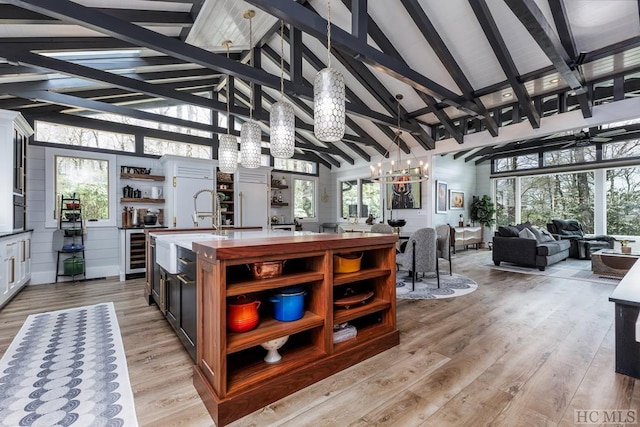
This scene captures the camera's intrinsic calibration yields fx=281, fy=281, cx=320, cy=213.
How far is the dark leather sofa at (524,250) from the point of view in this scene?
18.5ft

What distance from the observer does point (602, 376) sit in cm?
200

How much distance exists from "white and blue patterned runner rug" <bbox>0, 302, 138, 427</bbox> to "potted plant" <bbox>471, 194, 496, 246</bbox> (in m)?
9.61

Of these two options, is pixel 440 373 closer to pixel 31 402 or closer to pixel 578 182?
pixel 31 402

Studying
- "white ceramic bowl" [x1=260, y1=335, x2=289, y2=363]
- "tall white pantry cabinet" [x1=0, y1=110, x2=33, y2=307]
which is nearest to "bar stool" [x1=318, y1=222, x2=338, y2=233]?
"tall white pantry cabinet" [x1=0, y1=110, x2=33, y2=307]

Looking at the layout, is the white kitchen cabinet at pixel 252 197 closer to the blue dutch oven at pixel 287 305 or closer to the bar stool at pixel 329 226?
the bar stool at pixel 329 226

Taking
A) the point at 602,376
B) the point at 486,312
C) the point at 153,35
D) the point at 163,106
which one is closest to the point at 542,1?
the point at 486,312

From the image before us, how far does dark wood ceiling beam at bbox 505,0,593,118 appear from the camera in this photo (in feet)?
9.51

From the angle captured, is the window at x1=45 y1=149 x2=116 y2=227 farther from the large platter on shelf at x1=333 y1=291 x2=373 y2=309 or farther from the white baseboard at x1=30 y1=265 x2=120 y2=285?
the large platter on shelf at x1=333 y1=291 x2=373 y2=309

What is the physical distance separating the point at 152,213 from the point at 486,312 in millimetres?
6183

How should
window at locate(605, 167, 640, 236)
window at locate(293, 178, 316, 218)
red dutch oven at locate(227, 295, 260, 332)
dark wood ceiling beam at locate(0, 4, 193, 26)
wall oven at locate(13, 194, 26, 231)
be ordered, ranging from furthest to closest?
1. window at locate(293, 178, 316, 218)
2. window at locate(605, 167, 640, 236)
3. wall oven at locate(13, 194, 26, 231)
4. dark wood ceiling beam at locate(0, 4, 193, 26)
5. red dutch oven at locate(227, 295, 260, 332)

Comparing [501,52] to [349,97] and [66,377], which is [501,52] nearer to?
[349,97]

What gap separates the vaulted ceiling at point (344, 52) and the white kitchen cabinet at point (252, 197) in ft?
4.42

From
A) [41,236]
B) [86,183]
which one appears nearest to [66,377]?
[41,236]

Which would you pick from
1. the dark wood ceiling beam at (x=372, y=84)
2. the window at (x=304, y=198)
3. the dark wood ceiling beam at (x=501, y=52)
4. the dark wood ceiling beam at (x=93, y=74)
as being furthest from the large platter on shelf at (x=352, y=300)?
Result: the window at (x=304, y=198)
